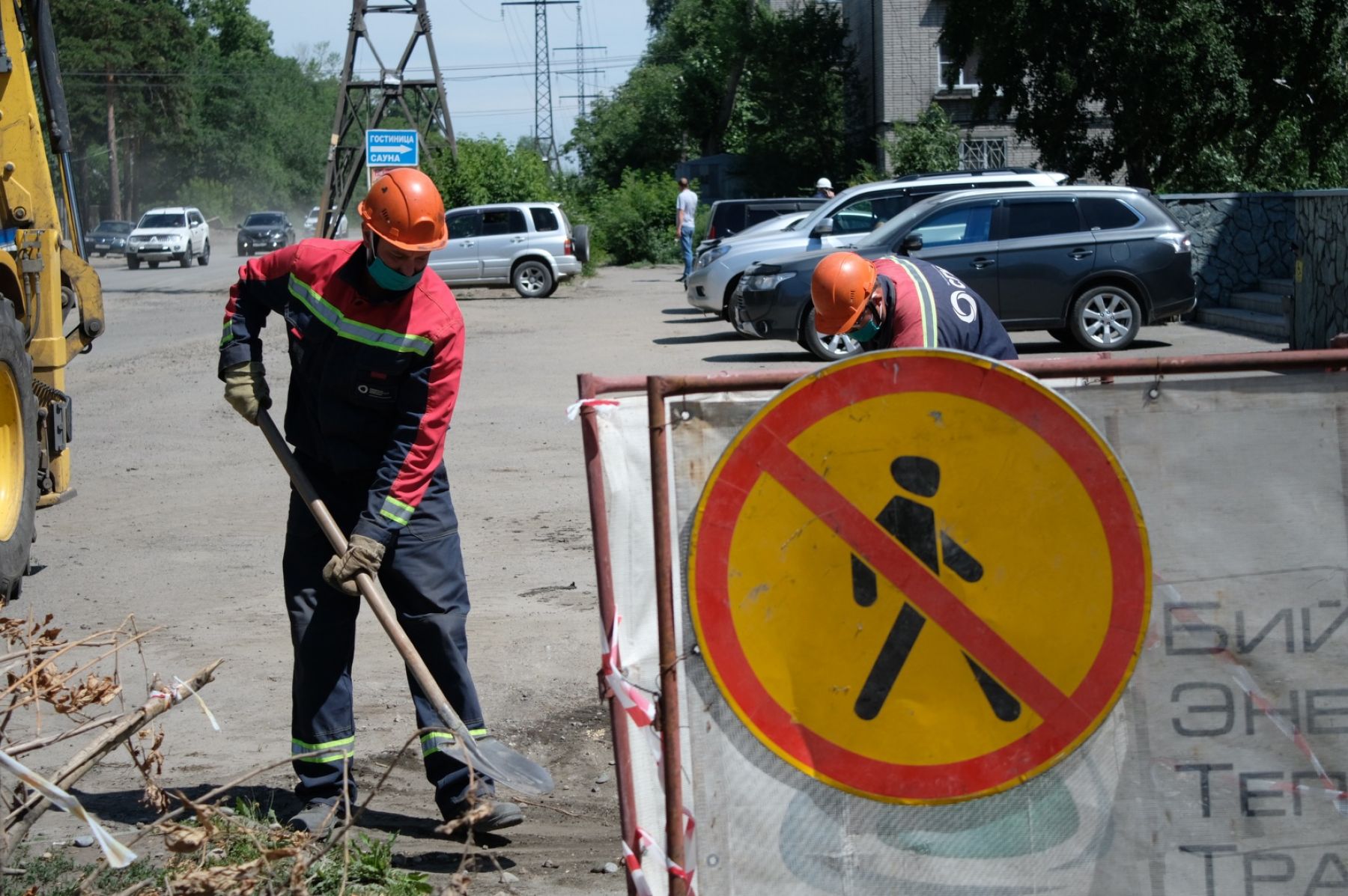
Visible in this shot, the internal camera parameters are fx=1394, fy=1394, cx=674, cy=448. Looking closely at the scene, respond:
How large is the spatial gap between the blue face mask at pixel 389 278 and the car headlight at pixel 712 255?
14.5 m

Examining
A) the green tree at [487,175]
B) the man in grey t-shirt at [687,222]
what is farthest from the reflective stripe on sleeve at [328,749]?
the green tree at [487,175]

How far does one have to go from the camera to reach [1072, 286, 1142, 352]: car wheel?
15375 mm

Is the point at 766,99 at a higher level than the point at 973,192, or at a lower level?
higher

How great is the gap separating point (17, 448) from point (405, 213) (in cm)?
408

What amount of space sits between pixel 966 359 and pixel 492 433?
869 cm

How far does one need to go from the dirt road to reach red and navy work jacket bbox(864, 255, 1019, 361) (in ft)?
5.93

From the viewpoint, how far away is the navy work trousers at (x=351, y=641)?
4.18m

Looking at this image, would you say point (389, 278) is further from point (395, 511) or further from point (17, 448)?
point (17, 448)

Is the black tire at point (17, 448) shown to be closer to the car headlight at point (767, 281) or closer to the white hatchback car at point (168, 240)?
the car headlight at point (767, 281)

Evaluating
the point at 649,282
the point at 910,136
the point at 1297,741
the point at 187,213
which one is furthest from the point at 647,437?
the point at 187,213

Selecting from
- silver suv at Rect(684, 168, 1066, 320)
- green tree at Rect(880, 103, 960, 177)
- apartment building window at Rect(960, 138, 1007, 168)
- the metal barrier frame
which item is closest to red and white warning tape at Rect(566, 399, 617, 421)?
the metal barrier frame

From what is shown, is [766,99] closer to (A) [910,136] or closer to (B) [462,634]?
(A) [910,136]

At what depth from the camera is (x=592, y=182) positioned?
56188mm

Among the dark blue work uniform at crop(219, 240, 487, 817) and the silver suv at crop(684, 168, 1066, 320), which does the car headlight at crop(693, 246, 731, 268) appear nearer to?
the silver suv at crop(684, 168, 1066, 320)
